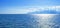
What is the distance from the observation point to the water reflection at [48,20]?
1245 millimetres

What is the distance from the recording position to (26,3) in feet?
4.29

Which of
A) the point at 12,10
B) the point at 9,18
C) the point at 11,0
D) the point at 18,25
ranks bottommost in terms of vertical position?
the point at 18,25

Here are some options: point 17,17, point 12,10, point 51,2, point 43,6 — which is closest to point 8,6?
point 12,10

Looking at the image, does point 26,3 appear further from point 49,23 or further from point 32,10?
point 49,23

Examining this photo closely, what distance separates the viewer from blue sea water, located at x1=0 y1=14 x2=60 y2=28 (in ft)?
Result: 4.14

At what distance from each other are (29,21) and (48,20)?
0.27 metres

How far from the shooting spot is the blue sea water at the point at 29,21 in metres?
1.26

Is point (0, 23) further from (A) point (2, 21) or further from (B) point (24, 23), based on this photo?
(B) point (24, 23)

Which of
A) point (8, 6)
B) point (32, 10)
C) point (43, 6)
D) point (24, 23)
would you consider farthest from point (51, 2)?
point (8, 6)

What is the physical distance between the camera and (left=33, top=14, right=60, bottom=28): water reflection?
1245 millimetres

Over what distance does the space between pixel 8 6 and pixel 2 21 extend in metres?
0.23

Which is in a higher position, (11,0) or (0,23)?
(11,0)

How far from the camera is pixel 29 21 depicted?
4.23 feet

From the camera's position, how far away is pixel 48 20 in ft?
4.21
